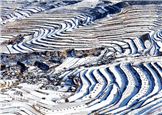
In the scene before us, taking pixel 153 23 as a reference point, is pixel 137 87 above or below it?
below

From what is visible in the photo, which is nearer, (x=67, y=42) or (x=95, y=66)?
(x=95, y=66)

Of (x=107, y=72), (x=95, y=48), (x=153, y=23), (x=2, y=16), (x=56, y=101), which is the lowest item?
(x=56, y=101)

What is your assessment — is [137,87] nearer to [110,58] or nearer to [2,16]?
[110,58]

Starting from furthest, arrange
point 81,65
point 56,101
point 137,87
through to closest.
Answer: point 81,65
point 137,87
point 56,101

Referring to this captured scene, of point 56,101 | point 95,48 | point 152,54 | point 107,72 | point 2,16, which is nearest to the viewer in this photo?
point 56,101

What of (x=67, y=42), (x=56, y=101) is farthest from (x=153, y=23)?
(x=56, y=101)

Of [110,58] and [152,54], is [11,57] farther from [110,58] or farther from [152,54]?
[152,54]
